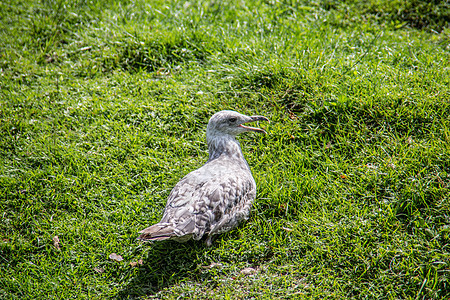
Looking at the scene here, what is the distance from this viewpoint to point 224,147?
17.1 feet

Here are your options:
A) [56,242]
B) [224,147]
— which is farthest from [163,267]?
[224,147]

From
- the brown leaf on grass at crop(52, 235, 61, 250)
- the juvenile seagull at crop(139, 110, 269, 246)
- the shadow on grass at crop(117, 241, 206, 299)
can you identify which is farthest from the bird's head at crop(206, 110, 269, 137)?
the brown leaf on grass at crop(52, 235, 61, 250)

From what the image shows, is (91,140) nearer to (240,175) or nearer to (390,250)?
(240,175)

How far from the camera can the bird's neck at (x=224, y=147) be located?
520cm

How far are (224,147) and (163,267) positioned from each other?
1.58 metres

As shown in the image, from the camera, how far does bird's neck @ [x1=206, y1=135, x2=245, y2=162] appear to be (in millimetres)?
5203

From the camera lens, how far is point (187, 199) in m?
4.52

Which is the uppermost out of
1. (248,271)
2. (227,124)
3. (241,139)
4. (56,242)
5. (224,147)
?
(227,124)

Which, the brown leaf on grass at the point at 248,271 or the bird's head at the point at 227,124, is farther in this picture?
the bird's head at the point at 227,124

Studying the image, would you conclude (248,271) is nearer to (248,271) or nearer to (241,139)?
(248,271)

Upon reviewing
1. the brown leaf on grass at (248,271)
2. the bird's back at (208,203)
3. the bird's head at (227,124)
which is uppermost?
the bird's head at (227,124)

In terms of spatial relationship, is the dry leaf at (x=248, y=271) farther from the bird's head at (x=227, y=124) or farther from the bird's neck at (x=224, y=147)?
the bird's head at (x=227, y=124)

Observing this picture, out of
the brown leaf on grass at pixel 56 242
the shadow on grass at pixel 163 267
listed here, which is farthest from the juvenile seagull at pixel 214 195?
the brown leaf on grass at pixel 56 242

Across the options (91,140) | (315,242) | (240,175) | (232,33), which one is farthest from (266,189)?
(232,33)
